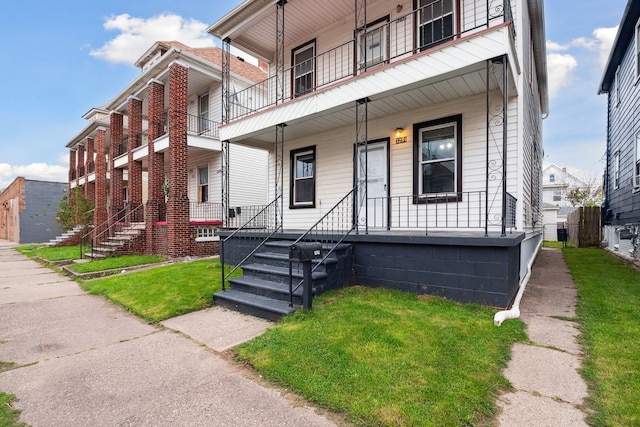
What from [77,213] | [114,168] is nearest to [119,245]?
[114,168]

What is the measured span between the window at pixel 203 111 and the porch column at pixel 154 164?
1.59 metres

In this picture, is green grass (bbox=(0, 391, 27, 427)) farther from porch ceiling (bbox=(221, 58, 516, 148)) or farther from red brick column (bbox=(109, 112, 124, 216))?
red brick column (bbox=(109, 112, 124, 216))

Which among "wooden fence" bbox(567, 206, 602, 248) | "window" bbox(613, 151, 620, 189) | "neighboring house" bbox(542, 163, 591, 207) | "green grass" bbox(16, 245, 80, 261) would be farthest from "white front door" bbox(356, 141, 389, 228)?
"neighboring house" bbox(542, 163, 591, 207)

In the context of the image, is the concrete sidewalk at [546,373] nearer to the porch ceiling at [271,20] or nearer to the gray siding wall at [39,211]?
the porch ceiling at [271,20]

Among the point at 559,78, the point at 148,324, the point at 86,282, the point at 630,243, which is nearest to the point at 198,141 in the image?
the point at 86,282

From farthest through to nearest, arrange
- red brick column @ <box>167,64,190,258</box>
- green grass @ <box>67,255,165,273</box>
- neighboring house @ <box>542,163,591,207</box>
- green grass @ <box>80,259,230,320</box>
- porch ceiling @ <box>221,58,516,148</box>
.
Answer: neighboring house @ <box>542,163,591,207</box> → red brick column @ <box>167,64,190,258</box> → green grass @ <box>67,255,165,273</box> → porch ceiling @ <box>221,58,516,148</box> → green grass @ <box>80,259,230,320</box>

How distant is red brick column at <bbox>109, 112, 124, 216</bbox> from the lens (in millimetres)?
15578

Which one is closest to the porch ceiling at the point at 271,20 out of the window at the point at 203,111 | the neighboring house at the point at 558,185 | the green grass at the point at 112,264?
the window at the point at 203,111

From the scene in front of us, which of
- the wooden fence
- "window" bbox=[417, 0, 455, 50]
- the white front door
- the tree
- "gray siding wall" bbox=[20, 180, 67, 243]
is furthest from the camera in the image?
"gray siding wall" bbox=[20, 180, 67, 243]

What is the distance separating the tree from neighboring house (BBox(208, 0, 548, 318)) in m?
12.9

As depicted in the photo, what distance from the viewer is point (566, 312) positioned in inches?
184

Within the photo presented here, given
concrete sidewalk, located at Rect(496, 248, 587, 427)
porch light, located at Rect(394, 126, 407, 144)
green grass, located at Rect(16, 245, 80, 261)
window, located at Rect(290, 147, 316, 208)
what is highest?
porch light, located at Rect(394, 126, 407, 144)

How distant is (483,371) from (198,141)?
12.2 m

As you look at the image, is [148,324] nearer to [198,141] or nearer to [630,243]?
[198,141]
